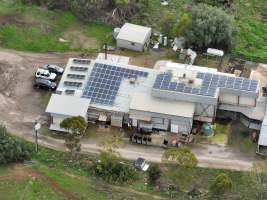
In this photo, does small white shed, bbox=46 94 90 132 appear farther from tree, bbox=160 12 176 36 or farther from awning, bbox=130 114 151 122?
tree, bbox=160 12 176 36

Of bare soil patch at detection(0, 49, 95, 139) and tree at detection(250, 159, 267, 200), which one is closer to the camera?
tree at detection(250, 159, 267, 200)

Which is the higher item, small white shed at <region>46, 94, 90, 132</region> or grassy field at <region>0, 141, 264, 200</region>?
small white shed at <region>46, 94, 90, 132</region>

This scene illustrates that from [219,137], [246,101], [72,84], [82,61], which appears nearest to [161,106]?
[219,137]

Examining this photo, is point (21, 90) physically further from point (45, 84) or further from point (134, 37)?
point (134, 37)

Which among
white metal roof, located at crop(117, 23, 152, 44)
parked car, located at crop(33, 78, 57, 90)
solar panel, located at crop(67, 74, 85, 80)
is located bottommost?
parked car, located at crop(33, 78, 57, 90)

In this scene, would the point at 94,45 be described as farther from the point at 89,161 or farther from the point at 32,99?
the point at 89,161

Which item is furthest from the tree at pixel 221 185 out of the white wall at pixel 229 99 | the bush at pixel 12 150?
the bush at pixel 12 150

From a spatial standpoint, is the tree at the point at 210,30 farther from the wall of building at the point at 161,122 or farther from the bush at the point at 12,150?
the bush at the point at 12,150

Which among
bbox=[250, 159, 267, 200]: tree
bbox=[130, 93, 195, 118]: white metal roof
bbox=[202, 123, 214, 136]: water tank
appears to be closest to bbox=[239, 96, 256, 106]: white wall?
bbox=[202, 123, 214, 136]: water tank
